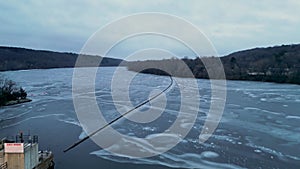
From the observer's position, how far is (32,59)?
195 ft

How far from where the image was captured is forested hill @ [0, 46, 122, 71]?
5209 centimetres

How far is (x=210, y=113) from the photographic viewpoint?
39.9ft

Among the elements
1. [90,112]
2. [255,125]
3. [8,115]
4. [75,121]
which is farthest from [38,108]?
[255,125]

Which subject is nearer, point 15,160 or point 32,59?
point 15,160

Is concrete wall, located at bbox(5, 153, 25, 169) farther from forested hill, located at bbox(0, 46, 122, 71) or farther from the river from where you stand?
forested hill, located at bbox(0, 46, 122, 71)

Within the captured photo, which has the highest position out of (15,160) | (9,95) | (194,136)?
(9,95)

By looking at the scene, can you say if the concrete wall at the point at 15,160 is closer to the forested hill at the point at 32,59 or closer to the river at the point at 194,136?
the river at the point at 194,136

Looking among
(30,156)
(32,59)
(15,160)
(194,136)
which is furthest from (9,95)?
(32,59)

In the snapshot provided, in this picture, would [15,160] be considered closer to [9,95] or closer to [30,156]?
[30,156]

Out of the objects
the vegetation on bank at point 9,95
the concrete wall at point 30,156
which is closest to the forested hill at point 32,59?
the vegetation on bank at point 9,95

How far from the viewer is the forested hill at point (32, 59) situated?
52.1 meters

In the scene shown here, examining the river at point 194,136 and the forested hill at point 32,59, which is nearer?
the river at point 194,136

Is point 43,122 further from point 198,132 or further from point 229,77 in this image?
point 229,77

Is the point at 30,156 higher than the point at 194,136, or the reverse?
the point at 30,156
